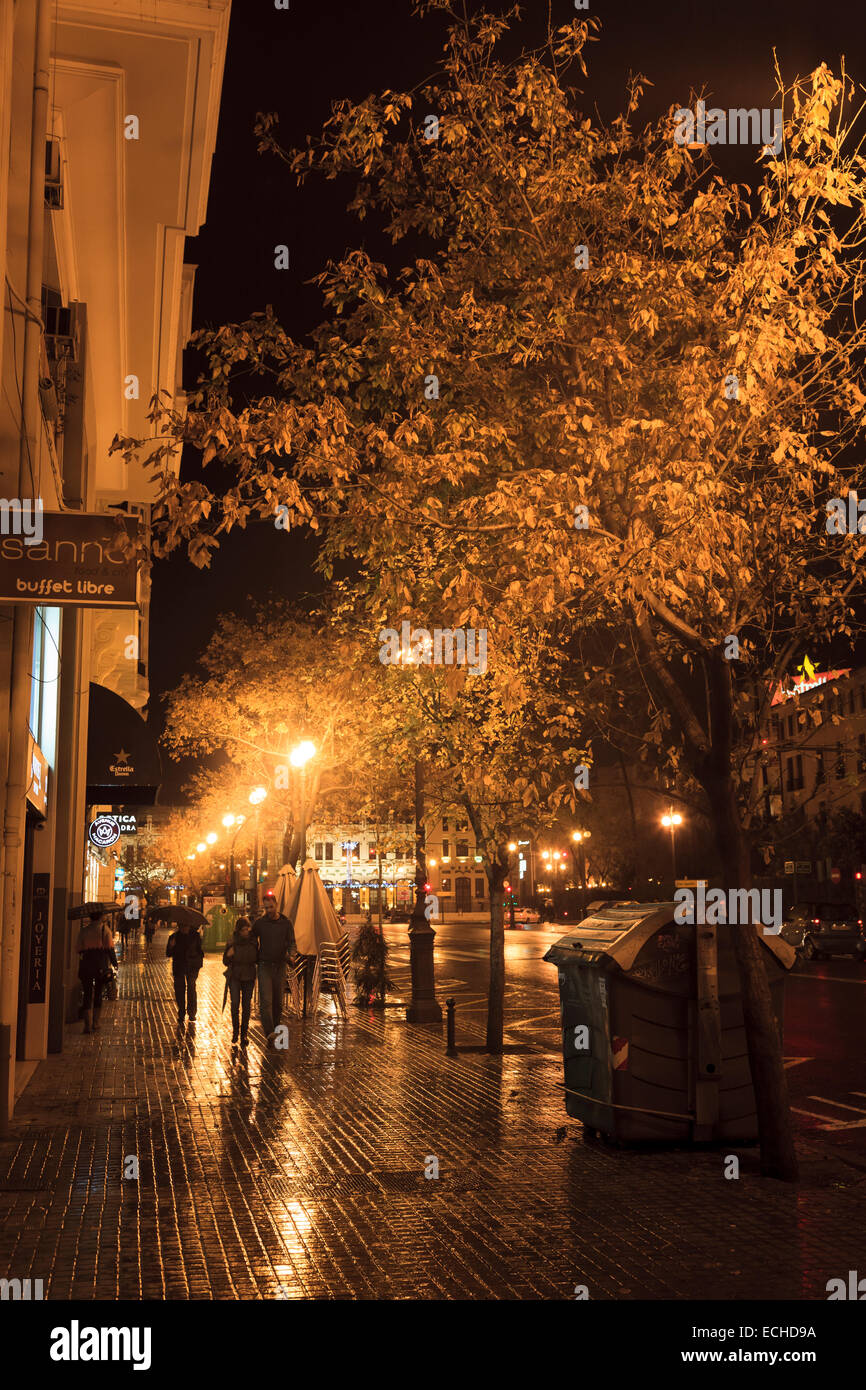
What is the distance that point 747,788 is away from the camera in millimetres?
10719

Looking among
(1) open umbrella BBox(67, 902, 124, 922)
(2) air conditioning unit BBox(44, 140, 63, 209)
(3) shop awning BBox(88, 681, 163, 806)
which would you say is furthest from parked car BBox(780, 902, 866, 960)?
(2) air conditioning unit BBox(44, 140, 63, 209)

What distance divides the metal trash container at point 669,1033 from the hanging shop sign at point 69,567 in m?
4.64

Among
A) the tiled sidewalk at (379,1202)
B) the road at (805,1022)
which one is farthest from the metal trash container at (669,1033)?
the road at (805,1022)

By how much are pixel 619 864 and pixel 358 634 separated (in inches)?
2313

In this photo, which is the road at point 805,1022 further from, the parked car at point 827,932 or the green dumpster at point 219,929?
the green dumpster at point 219,929

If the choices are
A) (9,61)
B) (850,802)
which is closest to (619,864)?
(850,802)

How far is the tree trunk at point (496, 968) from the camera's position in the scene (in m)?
16.6

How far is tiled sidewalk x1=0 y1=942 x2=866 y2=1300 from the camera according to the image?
6609 millimetres

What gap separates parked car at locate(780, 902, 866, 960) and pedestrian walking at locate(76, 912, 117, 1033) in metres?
23.9

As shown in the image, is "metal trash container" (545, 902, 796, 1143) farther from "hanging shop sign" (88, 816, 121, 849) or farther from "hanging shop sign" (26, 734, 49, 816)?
"hanging shop sign" (88, 816, 121, 849)

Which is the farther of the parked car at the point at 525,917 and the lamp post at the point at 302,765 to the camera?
the parked car at the point at 525,917

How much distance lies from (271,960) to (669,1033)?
8.33 meters

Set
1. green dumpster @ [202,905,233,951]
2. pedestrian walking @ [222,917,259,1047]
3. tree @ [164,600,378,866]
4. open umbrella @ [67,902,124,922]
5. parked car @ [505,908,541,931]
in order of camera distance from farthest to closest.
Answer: parked car @ [505,908,541,931] < green dumpster @ [202,905,233,951] < tree @ [164,600,378,866] < open umbrella @ [67,902,124,922] < pedestrian walking @ [222,917,259,1047]

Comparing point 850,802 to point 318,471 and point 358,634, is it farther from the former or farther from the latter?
point 318,471
